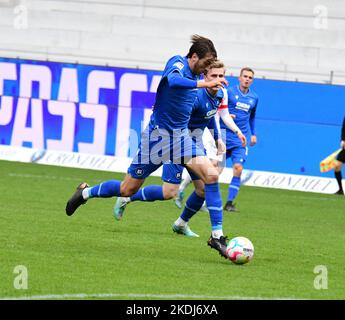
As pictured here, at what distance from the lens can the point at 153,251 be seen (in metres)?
10.4

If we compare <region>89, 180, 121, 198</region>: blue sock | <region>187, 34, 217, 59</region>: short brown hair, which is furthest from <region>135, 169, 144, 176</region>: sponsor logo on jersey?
<region>187, 34, 217, 59</region>: short brown hair

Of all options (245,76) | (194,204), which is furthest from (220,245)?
(245,76)

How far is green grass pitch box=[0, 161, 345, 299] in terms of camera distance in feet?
26.6

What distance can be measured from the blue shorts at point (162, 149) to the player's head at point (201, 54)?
29.4 inches

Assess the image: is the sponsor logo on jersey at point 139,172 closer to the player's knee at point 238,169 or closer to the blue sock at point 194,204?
the blue sock at point 194,204

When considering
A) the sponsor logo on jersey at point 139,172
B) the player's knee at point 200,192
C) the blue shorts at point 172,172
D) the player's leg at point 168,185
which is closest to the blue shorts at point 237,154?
the player's leg at point 168,185

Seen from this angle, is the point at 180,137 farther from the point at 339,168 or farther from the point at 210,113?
the point at 339,168

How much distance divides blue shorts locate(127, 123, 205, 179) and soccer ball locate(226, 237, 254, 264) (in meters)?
1.16

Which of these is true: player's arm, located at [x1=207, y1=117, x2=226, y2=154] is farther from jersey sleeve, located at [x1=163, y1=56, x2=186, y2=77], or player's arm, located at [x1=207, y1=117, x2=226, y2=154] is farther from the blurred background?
the blurred background

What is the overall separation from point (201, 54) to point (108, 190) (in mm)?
2001
